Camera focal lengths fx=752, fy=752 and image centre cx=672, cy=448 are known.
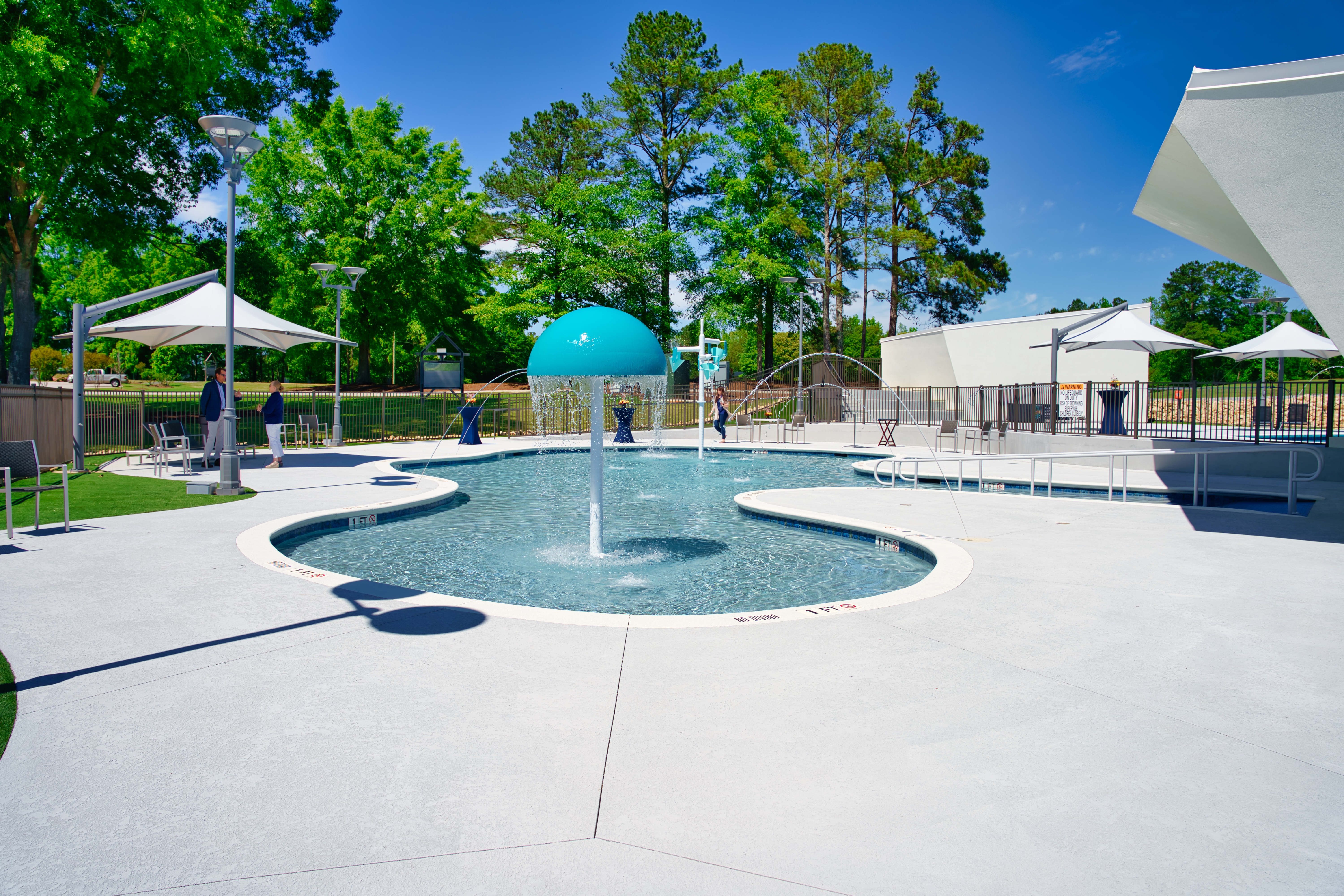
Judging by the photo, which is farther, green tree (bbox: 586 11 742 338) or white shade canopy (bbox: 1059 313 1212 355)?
green tree (bbox: 586 11 742 338)

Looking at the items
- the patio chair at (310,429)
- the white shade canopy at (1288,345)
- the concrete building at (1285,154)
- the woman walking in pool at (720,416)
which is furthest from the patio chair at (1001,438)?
the patio chair at (310,429)

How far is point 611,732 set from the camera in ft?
12.3

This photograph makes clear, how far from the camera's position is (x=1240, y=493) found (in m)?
13.8

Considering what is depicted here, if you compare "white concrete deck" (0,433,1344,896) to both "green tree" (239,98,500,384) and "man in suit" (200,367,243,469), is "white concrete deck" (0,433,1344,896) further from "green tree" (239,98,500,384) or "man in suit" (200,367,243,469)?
"green tree" (239,98,500,384)

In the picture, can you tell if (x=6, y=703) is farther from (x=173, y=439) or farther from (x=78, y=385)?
(x=173, y=439)

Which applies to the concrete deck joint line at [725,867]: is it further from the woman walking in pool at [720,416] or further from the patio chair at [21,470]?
the woman walking in pool at [720,416]

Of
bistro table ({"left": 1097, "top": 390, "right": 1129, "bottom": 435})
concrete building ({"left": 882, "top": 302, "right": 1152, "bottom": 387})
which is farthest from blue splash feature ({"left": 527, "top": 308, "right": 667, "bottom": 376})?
concrete building ({"left": 882, "top": 302, "right": 1152, "bottom": 387})

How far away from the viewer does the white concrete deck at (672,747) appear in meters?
2.69

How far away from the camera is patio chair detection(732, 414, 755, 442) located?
99.8 ft

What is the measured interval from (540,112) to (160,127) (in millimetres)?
22900

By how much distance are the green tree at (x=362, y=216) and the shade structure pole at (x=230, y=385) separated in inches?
1103

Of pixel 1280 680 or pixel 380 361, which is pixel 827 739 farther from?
pixel 380 361

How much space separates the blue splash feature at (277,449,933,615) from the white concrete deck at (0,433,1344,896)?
153 centimetres

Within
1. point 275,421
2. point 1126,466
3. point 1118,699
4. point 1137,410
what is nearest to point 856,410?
point 1137,410
